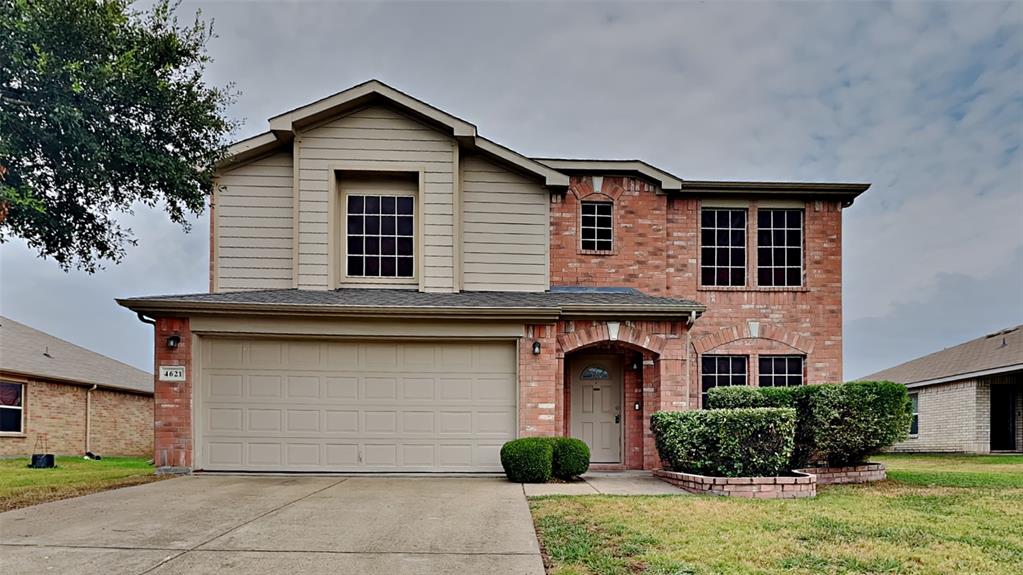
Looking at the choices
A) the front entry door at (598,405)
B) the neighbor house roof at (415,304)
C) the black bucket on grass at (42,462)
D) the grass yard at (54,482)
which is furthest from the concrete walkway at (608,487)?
the black bucket on grass at (42,462)

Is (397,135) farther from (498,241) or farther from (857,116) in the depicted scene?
(857,116)

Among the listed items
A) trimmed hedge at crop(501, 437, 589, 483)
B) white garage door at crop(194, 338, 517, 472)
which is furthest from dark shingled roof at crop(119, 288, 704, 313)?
trimmed hedge at crop(501, 437, 589, 483)

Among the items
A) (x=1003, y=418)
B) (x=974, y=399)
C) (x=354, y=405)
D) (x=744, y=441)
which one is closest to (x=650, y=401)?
(x=744, y=441)

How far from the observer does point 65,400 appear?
19.9 meters

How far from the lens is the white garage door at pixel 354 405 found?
12.0 m

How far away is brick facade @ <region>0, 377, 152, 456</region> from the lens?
61.2 ft

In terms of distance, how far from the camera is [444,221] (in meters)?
13.8

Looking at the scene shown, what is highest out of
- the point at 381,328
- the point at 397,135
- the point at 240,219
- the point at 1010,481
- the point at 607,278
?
the point at 397,135

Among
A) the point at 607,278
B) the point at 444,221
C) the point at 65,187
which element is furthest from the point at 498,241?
the point at 65,187

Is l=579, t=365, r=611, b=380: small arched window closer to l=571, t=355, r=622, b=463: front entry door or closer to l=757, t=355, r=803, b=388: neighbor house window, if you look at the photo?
l=571, t=355, r=622, b=463: front entry door

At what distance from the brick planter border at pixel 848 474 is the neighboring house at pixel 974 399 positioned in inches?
411

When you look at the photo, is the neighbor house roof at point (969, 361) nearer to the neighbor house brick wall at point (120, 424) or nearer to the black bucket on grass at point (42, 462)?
the black bucket on grass at point (42, 462)

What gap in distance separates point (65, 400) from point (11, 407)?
1.67 m

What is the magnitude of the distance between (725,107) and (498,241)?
316 inches
